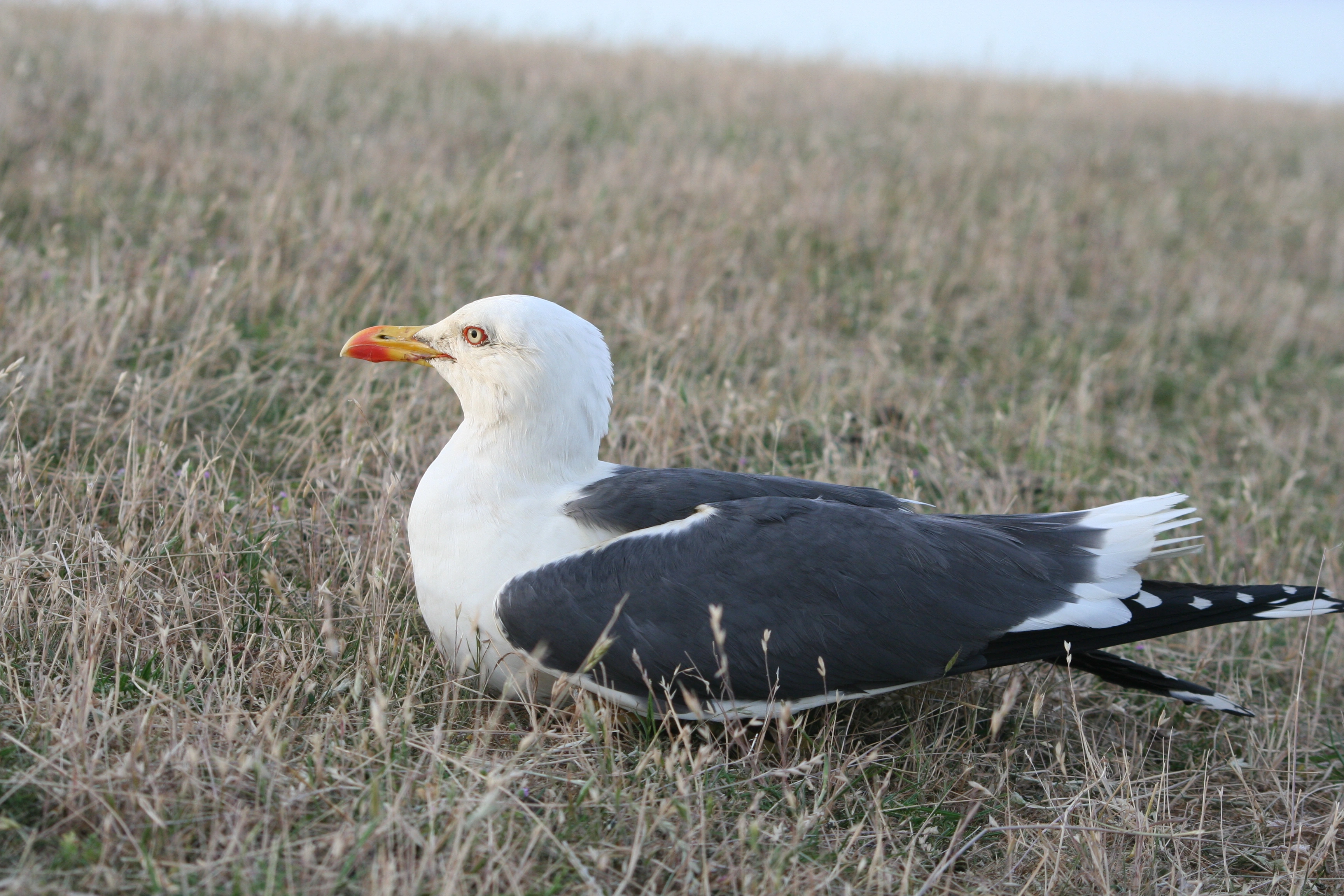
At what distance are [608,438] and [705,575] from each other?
177 centimetres

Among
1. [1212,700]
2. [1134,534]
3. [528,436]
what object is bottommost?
[1212,700]

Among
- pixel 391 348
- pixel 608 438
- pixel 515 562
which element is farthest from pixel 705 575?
pixel 608 438

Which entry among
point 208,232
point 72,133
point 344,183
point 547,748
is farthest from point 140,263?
point 547,748

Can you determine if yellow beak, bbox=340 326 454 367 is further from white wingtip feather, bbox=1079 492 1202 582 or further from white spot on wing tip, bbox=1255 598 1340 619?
white spot on wing tip, bbox=1255 598 1340 619

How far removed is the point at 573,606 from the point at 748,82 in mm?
9294

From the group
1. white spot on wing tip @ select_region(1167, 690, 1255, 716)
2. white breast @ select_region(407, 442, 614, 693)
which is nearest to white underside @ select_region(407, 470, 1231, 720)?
white breast @ select_region(407, 442, 614, 693)

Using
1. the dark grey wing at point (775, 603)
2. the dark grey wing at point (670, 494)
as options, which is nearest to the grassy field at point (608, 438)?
the dark grey wing at point (775, 603)

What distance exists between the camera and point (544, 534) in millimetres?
2965

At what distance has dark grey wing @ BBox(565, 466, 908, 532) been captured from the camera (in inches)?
116

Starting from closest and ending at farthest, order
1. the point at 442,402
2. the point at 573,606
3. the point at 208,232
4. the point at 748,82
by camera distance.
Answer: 1. the point at 573,606
2. the point at 442,402
3. the point at 208,232
4. the point at 748,82

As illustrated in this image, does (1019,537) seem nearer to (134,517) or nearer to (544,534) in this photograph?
(544,534)

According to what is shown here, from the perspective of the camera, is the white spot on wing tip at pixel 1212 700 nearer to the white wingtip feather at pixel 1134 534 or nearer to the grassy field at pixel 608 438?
the grassy field at pixel 608 438

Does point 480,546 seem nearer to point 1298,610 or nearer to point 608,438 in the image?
point 608,438

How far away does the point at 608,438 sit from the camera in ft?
14.8
